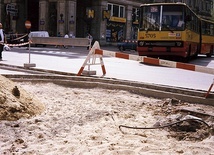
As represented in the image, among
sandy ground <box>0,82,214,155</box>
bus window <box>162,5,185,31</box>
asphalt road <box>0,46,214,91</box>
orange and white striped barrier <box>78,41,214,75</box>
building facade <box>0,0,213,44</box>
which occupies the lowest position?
sandy ground <box>0,82,214,155</box>

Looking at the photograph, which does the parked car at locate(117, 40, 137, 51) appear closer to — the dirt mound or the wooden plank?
the wooden plank

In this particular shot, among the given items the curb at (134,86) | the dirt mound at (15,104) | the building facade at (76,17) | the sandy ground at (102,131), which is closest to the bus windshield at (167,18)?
the curb at (134,86)

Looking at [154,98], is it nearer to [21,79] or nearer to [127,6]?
[21,79]

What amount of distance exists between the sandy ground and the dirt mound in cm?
13

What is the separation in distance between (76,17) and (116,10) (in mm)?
6088

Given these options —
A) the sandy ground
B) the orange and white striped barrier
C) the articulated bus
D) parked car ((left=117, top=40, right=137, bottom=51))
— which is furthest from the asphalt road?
parked car ((left=117, top=40, right=137, bottom=51))

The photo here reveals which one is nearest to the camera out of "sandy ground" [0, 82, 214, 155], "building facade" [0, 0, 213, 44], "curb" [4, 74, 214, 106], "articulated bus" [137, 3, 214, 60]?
"sandy ground" [0, 82, 214, 155]

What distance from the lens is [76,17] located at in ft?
147

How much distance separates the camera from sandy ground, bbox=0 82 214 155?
3975 mm

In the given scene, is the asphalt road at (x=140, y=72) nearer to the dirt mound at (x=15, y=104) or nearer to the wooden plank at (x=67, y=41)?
the wooden plank at (x=67, y=41)

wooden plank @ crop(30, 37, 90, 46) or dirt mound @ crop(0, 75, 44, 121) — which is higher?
wooden plank @ crop(30, 37, 90, 46)

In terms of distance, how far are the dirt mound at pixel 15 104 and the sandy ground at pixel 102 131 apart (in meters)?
0.13

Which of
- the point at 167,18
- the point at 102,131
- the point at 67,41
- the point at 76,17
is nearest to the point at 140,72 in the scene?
the point at 167,18

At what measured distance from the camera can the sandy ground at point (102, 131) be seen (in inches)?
156
